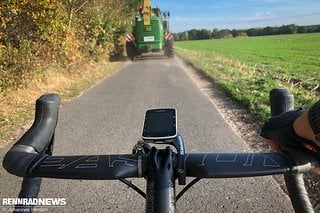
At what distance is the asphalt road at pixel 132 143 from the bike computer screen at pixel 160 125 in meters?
2.13

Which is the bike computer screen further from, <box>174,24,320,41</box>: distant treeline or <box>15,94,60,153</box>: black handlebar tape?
<box>174,24,320,41</box>: distant treeline

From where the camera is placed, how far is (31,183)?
125 centimetres

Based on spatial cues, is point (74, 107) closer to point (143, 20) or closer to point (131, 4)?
point (143, 20)

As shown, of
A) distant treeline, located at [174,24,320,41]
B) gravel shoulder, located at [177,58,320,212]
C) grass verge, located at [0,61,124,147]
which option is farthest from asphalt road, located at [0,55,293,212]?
distant treeline, located at [174,24,320,41]

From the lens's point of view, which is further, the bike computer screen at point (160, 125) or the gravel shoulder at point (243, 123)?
the gravel shoulder at point (243, 123)

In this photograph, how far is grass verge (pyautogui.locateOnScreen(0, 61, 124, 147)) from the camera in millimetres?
6562

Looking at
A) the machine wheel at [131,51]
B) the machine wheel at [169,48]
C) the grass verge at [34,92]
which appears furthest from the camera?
the machine wheel at [169,48]

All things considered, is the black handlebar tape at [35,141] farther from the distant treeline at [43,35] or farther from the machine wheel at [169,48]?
the machine wheel at [169,48]

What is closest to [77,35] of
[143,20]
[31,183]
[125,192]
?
[143,20]

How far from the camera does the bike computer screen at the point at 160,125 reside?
1.33m

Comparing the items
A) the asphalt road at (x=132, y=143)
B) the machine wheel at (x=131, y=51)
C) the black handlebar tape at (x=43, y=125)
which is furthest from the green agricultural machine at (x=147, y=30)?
the black handlebar tape at (x=43, y=125)

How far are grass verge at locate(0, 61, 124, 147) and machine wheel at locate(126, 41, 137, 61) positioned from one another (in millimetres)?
9261

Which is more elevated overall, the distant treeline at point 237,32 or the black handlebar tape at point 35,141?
the black handlebar tape at point 35,141

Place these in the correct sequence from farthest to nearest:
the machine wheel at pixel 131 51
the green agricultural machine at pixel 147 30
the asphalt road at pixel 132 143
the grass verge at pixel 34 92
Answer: the machine wheel at pixel 131 51, the green agricultural machine at pixel 147 30, the grass verge at pixel 34 92, the asphalt road at pixel 132 143
